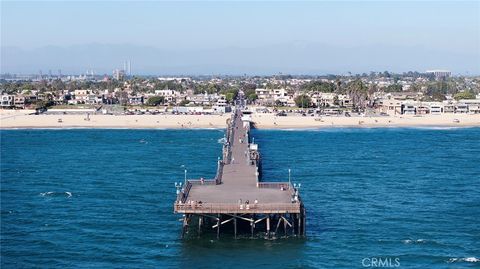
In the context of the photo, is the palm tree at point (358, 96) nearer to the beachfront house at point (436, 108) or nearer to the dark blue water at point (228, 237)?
the beachfront house at point (436, 108)

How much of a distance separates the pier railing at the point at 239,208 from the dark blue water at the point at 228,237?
5.87 feet

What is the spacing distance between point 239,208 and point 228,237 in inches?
77.6

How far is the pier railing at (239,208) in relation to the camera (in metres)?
43.5

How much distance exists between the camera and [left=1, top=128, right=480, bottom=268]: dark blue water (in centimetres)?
4091

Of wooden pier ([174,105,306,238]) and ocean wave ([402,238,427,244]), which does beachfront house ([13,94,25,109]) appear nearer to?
wooden pier ([174,105,306,238])

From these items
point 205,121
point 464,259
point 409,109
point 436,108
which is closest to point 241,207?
point 464,259

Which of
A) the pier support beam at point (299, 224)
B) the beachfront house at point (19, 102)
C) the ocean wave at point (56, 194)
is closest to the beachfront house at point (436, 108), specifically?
the beachfront house at point (19, 102)

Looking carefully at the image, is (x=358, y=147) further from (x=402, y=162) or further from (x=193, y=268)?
(x=193, y=268)

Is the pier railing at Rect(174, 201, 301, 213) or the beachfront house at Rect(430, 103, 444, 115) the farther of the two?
the beachfront house at Rect(430, 103, 444, 115)

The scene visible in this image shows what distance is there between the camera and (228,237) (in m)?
44.4

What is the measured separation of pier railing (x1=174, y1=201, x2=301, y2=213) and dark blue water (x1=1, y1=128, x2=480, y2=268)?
1789mm

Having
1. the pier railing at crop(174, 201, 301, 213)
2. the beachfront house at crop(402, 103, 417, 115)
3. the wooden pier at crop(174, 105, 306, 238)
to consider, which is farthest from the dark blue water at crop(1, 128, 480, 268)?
the beachfront house at crop(402, 103, 417, 115)

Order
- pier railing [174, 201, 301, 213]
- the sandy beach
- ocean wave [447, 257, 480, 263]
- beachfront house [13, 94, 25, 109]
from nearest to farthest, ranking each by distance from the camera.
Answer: ocean wave [447, 257, 480, 263] → pier railing [174, 201, 301, 213] → the sandy beach → beachfront house [13, 94, 25, 109]

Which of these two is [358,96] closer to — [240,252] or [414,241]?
[414,241]
